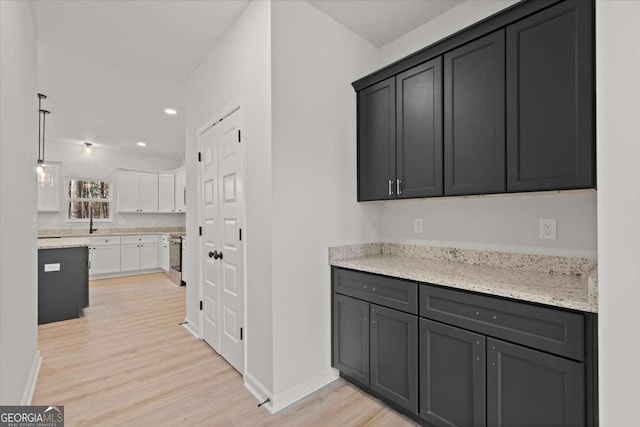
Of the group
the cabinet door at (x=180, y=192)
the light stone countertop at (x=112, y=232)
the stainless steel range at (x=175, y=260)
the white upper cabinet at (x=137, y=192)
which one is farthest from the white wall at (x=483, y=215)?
the white upper cabinet at (x=137, y=192)

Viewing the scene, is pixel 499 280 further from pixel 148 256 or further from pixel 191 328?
pixel 148 256

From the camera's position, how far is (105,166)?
6832 millimetres

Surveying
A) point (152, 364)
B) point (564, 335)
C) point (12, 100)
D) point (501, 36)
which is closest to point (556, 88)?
point (501, 36)

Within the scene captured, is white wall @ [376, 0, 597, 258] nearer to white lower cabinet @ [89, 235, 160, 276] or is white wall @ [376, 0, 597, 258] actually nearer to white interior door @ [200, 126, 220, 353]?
white interior door @ [200, 126, 220, 353]

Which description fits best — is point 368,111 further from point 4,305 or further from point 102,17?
point 4,305

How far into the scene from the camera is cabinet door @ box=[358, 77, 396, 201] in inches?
91.3

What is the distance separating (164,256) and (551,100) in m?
7.22

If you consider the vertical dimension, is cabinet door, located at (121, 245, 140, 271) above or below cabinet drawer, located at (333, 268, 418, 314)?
below

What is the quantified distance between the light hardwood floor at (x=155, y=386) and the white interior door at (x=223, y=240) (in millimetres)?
268

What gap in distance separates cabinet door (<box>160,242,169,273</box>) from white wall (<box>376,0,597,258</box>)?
5.55 m

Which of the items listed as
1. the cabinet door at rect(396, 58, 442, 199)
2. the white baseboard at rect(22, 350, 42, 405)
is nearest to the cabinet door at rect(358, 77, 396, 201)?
the cabinet door at rect(396, 58, 442, 199)

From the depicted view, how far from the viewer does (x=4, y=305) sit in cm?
149

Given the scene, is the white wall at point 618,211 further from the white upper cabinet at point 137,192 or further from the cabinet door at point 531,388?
the white upper cabinet at point 137,192

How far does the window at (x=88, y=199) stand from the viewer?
639 centimetres
